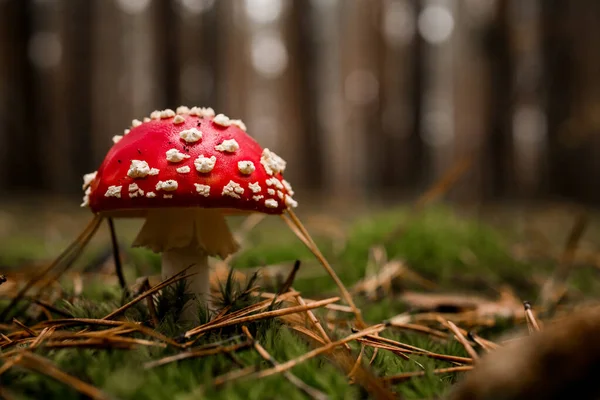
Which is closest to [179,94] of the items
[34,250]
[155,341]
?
[34,250]

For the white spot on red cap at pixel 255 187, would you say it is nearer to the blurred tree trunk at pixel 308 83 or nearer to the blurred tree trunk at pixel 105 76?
the blurred tree trunk at pixel 105 76

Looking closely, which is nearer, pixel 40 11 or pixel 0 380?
pixel 0 380

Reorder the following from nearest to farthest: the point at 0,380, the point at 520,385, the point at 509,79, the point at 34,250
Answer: the point at 520,385 → the point at 0,380 → the point at 34,250 → the point at 509,79

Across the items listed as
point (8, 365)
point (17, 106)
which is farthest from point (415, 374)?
point (17, 106)

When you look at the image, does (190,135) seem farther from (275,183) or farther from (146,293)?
(146,293)

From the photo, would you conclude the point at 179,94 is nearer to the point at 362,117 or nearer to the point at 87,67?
the point at 87,67

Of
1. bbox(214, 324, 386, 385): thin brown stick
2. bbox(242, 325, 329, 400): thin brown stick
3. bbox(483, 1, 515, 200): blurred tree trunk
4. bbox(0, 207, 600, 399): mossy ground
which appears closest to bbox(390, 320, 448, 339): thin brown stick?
bbox(0, 207, 600, 399): mossy ground

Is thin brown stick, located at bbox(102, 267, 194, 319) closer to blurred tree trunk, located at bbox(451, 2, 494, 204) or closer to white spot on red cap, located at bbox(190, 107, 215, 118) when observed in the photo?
white spot on red cap, located at bbox(190, 107, 215, 118)
